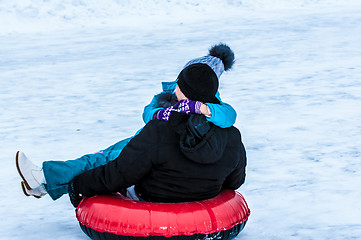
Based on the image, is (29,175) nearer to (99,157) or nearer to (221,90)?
(99,157)

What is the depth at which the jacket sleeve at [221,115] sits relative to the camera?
2.47 m

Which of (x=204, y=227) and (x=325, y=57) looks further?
(x=325, y=57)

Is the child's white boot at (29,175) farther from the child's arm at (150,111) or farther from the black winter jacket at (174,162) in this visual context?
the child's arm at (150,111)

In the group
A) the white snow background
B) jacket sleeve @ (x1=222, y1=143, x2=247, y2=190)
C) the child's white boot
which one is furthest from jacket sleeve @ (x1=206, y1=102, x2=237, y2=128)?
the child's white boot

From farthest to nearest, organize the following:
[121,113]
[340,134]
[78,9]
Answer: [78,9], [121,113], [340,134]

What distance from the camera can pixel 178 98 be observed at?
2.60 metres

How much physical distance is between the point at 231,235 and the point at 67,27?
9.04 metres

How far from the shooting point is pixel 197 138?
8.02 feet

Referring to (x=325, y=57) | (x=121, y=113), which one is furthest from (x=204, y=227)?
(x=325, y=57)

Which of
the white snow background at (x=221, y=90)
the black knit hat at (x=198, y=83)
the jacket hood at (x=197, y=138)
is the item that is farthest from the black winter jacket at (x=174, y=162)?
the white snow background at (x=221, y=90)

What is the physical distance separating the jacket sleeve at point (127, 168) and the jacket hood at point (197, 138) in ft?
0.37

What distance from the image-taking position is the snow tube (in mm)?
2455

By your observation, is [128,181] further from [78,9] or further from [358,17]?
[78,9]

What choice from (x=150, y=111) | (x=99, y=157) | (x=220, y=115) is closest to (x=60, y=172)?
(x=99, y=157)
